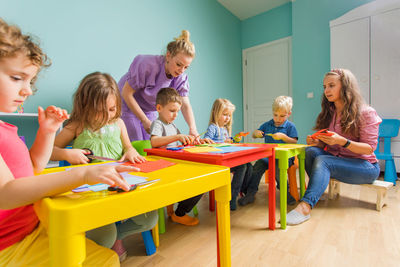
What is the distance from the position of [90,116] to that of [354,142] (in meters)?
1.53

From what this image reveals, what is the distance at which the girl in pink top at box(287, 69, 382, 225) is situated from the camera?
1.31 metres

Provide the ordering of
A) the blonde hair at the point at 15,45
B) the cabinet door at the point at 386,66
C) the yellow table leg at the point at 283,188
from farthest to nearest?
the cabinet door at the point at 386,66 < the yellow table leg at the point at 283,188 < the blonde hair at the point at 15,45

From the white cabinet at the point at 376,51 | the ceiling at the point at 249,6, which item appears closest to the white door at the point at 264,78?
the ceiling at the point at 249,6

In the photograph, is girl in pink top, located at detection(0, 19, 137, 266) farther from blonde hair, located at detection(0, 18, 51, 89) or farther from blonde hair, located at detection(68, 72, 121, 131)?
blonde hair, located at detection(68, 72, 121, 131)

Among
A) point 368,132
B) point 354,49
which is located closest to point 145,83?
point 368,132

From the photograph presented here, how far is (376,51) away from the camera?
7.73 ft

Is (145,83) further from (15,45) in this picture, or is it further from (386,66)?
(386,66)

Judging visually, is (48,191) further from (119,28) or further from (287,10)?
(287,10)

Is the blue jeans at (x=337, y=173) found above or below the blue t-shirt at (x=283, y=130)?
below

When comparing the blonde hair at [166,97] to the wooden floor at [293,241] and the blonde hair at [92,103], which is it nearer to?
the blonde hair at [92,103]

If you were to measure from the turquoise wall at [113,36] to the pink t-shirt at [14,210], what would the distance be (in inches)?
52.7

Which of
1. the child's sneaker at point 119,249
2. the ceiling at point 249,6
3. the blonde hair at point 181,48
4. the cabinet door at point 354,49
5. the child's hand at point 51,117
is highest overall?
the ceiling at point 249,6

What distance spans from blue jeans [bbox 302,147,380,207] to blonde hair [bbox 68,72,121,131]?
1272mm

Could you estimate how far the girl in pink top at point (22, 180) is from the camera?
399 millimetres
